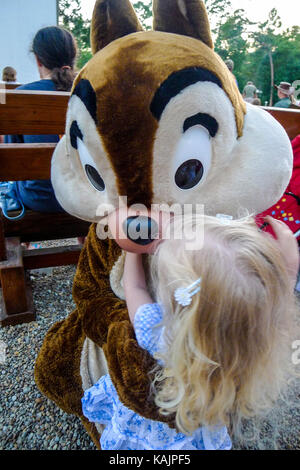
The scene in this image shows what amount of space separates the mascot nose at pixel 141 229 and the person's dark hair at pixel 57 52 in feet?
4.91

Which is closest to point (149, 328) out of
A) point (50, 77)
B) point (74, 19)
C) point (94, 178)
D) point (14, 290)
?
point (94, 178)

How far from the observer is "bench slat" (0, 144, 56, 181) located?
1.57 metres

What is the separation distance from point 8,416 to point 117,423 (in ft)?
2.28

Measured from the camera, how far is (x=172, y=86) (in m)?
0.78

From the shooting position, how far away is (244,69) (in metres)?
23.3

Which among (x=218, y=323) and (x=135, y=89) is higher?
(x=135, y=89)

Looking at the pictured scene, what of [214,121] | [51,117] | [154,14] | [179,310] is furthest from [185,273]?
[51,117]

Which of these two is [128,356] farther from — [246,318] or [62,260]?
[62,260]

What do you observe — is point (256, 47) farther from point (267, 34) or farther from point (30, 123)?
point (30, 123)

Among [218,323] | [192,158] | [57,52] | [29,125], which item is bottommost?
[218,323]

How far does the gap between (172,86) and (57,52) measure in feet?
5.09

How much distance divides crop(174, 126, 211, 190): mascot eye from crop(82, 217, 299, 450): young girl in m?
0.14

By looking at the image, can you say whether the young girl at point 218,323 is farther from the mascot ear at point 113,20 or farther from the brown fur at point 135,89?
the mascot ear at point 113,20

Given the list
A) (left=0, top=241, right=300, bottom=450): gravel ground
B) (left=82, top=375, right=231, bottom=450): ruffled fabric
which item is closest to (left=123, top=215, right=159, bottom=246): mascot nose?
(left=82, top=375, right=231, bottom=450): ruffled fabric
